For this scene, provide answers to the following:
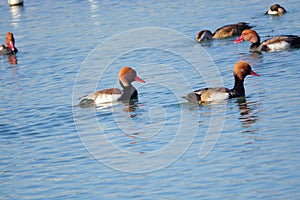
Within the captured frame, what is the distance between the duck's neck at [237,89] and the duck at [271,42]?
4220 mm

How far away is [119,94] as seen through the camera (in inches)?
625

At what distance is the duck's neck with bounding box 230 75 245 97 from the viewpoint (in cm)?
1490

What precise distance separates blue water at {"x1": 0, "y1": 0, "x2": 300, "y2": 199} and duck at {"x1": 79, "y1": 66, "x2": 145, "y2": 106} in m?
0.26

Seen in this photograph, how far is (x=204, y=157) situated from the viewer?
11.5 meters

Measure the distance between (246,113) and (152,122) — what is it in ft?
5.38

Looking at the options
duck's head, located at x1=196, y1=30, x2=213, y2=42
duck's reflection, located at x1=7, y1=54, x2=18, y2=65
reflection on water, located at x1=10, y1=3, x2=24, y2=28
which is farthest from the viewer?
reflection on water, located at x1=10, y1=3, x2=24, y2=28

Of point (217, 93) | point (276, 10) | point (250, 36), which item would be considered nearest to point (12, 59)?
point (250, 36)

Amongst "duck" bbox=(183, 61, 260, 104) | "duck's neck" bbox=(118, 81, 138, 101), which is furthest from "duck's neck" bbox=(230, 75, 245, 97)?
"duck's neck" bbox=(118, 81, 138, 101)

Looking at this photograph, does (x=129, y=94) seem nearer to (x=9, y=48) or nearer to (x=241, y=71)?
(x=241, y=71)

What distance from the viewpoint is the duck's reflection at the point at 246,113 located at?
13131mm

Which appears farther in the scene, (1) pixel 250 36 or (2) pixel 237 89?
(1) pixel 250 36

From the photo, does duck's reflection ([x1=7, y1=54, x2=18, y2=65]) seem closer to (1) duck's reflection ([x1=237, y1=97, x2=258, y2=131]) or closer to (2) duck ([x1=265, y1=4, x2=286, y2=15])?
(2) duck ([x1=265, y1=4, x2=286, y2=15])

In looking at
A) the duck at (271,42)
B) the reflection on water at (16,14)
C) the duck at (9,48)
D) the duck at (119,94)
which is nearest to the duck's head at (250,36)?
the duck at (271,42)

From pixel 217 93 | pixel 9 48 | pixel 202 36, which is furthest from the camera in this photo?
pixel 9 48
